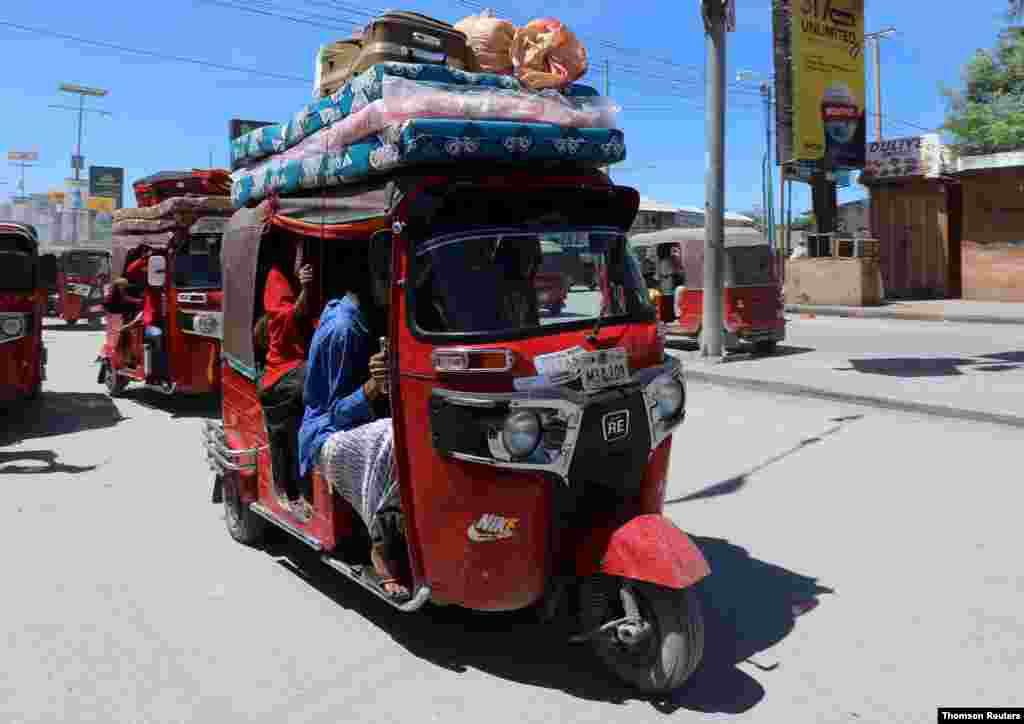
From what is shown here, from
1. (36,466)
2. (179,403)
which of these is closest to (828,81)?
(179,403)

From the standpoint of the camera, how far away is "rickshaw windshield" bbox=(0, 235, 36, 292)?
9562 mm

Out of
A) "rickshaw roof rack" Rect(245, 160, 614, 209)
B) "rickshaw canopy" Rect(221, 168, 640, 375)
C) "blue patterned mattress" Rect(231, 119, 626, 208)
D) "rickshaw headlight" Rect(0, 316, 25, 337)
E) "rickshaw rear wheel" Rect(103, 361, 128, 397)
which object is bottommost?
"rickshaw rear wheel" Rect(103, 361, 128, 397)

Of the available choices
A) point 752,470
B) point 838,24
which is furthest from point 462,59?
point 838,24

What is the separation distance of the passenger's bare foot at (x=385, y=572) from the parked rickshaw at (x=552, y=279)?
53.3 inches

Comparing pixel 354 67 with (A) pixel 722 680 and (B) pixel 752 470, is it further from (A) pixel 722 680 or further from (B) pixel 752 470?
(B) pixel 752 470

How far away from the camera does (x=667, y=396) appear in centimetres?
421

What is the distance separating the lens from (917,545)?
18.4 ft

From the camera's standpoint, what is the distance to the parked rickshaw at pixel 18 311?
31.1 ft

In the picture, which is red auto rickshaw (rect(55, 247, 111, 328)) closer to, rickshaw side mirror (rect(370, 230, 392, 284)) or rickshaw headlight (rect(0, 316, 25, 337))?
rickshaw headlight (rect(0, 316, 25, 337))

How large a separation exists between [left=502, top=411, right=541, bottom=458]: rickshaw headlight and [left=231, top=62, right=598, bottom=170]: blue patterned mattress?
157 centimetres

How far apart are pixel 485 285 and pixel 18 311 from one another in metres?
7.65

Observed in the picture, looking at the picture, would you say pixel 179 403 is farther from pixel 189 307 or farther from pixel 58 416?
pixel 189 307

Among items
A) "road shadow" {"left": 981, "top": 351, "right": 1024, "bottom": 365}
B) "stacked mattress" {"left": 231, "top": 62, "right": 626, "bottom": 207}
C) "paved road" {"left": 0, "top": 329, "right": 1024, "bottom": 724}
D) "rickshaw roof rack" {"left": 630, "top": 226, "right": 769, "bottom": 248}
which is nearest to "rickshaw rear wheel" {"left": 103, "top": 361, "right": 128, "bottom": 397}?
"paved road" {"left": 0, "top": 329, "right": 1024, "bottom": 724}
